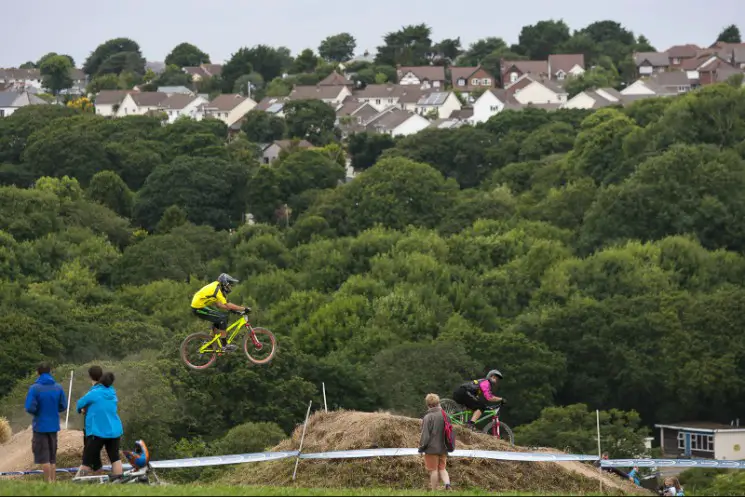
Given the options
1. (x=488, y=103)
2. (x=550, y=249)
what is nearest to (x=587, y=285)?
(x=550, y=249)

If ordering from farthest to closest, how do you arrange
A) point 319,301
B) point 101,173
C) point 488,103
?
point 488,103 → point 101,173 → point 319,301

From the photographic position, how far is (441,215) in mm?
111750

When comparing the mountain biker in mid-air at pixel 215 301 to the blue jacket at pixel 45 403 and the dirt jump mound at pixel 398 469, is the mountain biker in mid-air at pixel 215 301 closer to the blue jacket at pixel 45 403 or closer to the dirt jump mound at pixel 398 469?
the dirt jump mound at pixel 398 469

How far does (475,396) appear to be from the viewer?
106 ft

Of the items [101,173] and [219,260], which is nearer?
[219,260]

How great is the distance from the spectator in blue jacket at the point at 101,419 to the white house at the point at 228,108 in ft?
541

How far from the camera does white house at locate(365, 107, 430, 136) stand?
17188 cm

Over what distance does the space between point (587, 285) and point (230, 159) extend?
5056 cm

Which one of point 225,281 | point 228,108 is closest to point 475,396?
point 225,281

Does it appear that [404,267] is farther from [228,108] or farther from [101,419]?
[228,108]

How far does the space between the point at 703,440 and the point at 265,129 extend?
99182 millimetres

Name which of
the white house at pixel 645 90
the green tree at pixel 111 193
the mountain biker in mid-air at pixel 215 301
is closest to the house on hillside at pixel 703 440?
the mountain biker in mid-air at pixel 215 301

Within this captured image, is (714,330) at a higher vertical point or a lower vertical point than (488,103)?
lower

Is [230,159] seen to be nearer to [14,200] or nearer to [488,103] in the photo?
[14,200]
